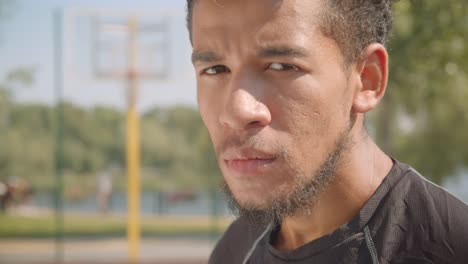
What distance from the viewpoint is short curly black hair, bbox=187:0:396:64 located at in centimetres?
155

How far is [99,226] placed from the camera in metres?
14.9

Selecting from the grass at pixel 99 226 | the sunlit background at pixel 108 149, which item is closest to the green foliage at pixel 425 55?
the sunlit background at pixel 108 149

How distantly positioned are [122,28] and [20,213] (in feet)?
15.9

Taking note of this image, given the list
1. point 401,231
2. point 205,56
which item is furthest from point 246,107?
point 401,231

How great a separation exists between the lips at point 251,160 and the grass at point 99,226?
Result: 520 inches

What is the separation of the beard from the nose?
6.0 inches

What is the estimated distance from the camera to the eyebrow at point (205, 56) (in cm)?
157

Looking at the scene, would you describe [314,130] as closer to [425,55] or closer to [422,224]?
[422,224]

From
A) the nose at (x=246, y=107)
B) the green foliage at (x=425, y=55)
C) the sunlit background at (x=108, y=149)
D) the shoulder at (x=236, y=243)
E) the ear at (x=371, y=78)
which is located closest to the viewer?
the nose at (x=246, y=107)

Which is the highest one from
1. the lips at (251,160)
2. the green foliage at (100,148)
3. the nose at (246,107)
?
the green foliage at (100,148)

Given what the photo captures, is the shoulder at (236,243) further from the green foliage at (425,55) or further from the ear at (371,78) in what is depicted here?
the green foliage at (425,55)

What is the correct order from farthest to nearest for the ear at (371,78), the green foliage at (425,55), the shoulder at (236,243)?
the green foliage at (425,55) → the shoulder at (236,243) → the ear at (371,78)

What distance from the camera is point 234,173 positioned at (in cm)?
155

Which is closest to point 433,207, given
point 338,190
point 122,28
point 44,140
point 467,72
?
point 338,190
